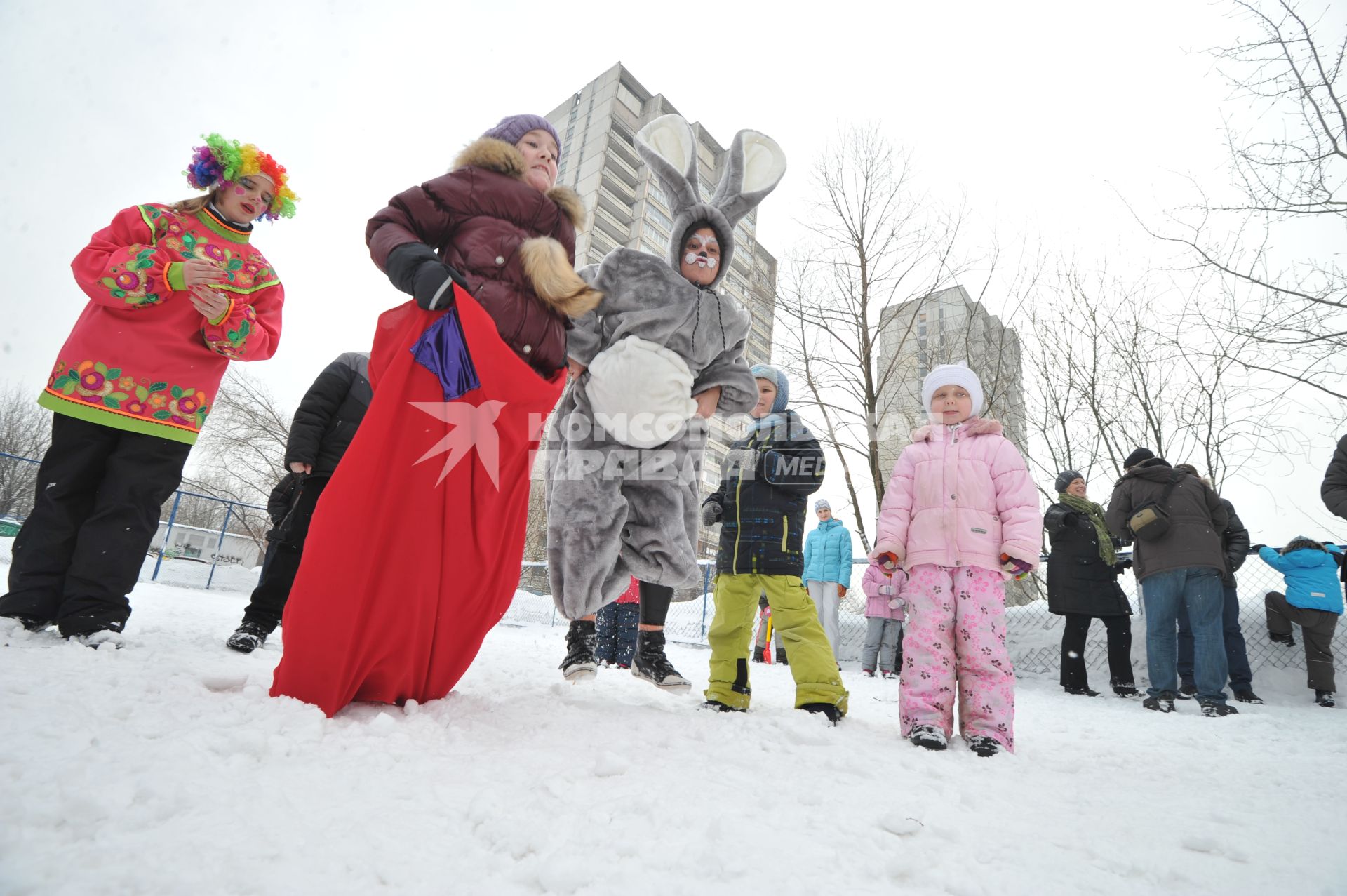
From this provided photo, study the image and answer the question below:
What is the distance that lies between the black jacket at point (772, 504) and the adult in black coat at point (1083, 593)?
394 cm

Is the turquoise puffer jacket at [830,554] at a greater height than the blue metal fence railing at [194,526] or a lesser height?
greater

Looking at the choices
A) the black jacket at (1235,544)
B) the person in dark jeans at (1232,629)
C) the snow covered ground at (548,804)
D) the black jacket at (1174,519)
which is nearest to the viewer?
the snow covered ground at (548,804)

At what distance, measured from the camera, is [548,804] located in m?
1.19

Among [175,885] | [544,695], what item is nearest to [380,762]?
[175,885]

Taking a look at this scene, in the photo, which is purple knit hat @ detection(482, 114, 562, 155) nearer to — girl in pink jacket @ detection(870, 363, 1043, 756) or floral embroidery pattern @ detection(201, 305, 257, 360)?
floral embroidery pattern @ detection(201, 305, 257, 360)

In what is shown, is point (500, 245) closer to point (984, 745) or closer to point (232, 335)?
point (232, 335)

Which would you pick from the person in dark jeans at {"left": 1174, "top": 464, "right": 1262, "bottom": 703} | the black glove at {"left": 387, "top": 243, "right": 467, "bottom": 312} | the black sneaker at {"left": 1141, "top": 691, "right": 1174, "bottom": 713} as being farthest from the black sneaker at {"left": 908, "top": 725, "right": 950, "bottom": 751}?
the person in dark jeans at {"left": 1174, "top": 464, "right": 1262, "bottom": 703}

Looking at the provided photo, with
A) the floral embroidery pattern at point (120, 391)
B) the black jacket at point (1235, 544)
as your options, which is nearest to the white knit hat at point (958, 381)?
the floral embroidery pattern at point (120, 391)

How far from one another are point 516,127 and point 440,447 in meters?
1.36

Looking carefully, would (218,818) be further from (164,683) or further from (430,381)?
(430,381)

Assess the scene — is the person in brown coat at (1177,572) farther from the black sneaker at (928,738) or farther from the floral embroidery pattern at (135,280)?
the floral embroidery pattern at (135,280)

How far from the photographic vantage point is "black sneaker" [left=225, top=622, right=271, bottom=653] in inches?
106

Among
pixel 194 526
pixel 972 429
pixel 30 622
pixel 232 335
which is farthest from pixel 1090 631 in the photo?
pixel 194 526

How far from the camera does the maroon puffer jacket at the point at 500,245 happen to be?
6.56 ft
